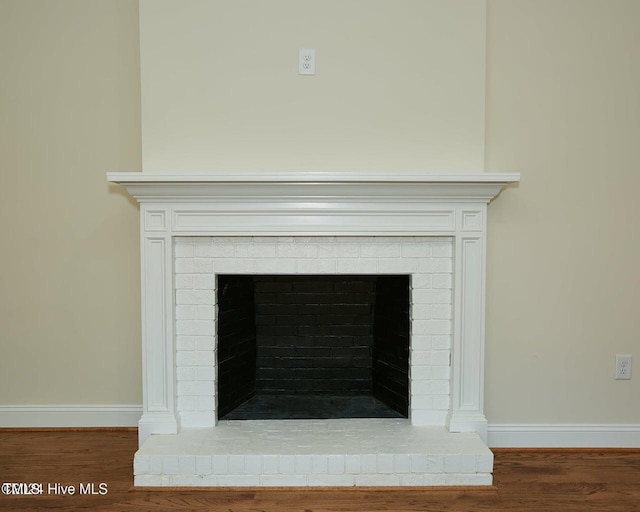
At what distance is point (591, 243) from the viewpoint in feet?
7.69

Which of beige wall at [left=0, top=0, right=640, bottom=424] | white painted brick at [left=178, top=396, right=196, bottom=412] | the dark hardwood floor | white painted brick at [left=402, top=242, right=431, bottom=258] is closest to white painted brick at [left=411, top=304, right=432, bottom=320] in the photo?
white painted brick at [left=402, top=242, right=431, bottom=258]

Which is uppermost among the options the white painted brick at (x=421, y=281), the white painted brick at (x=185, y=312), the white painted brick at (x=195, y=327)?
the white painted brick at (x=421, y=281)

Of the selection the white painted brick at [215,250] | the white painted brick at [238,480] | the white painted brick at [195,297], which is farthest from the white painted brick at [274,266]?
the white painted brick at [238,480]

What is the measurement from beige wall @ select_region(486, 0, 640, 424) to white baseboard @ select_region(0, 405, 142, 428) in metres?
1.86

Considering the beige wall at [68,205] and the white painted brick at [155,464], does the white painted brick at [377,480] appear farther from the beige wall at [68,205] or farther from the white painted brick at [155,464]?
the beige wall at [68,205]

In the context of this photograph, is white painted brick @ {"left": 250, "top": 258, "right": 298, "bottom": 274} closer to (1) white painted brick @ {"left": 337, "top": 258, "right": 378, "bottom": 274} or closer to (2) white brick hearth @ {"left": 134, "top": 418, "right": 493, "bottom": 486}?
(1) white painted brick @ {"left": 337, "top": 258, "right": 378, "bottom": 274}

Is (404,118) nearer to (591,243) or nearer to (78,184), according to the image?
(591,243)

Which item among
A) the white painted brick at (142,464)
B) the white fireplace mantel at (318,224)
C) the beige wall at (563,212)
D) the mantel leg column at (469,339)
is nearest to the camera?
the white painted brick at (142,464)

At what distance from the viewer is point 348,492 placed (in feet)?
6.41

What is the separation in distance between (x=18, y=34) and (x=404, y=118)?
6.25ft

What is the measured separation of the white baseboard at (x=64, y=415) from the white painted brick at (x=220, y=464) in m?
0.72

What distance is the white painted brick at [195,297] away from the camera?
7.29 feet

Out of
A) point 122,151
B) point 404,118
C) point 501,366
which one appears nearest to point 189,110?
point 122,151

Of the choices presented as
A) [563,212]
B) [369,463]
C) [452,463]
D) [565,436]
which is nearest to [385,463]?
[369,463]
